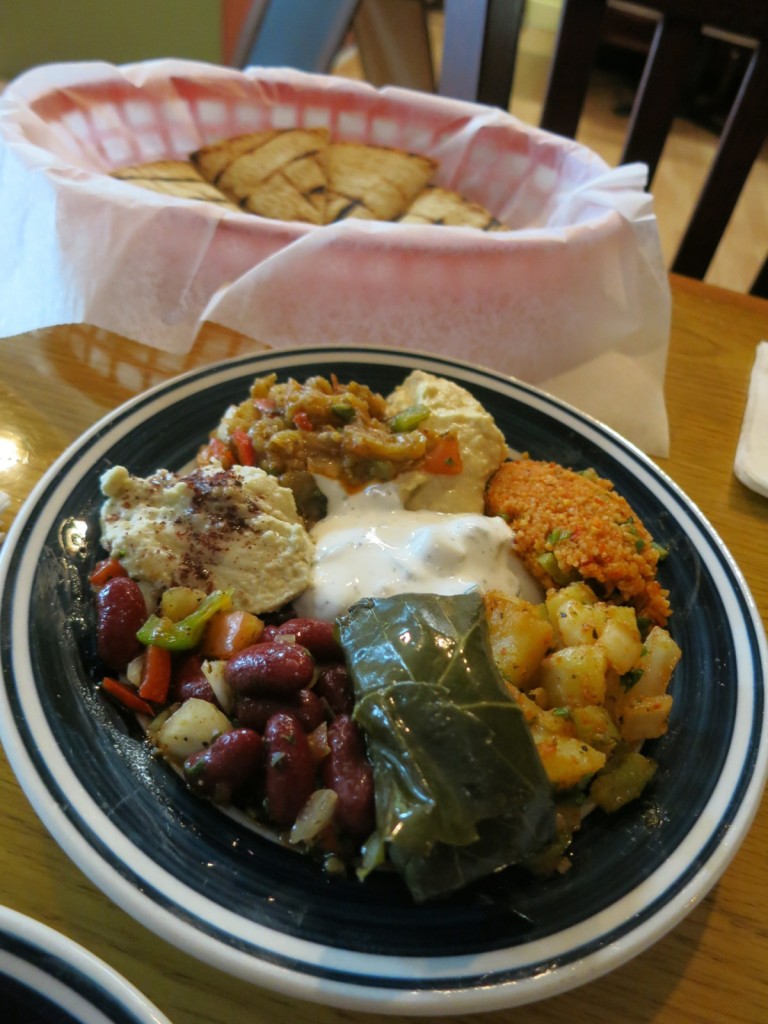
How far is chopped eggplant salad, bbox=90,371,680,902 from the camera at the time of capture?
43.4 inches

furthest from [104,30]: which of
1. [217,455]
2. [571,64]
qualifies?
[217,455]

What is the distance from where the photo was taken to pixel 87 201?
6.51 ft

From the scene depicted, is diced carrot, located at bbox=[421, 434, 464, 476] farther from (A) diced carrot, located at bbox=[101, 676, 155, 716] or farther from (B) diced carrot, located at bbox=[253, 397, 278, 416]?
(A) diced carrot, located at bbox=[101, 676, 155, 716]

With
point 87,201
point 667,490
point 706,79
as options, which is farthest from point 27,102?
point 706,79

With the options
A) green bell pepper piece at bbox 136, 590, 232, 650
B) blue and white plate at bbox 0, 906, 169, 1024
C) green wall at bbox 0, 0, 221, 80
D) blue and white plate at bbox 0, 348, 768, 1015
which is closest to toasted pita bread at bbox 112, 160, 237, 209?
blue and white plate at bbox 0, 348, 768, 1015

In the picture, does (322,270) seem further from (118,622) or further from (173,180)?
(118,622)

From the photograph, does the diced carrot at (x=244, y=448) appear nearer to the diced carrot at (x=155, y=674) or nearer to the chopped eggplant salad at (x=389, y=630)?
the chopped eggplant salad at (x=389, y=630)

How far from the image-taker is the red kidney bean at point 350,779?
3.65 ft

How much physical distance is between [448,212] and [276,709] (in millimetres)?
2021

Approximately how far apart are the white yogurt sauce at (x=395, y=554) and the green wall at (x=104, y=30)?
18.3 ft

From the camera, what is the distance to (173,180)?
254cm

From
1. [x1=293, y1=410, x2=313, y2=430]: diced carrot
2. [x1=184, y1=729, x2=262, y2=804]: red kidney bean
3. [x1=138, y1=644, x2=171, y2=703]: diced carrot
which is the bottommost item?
[x1=138, y1=644, x2=171, y2=703]: diced carrot

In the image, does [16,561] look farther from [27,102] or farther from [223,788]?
[27,102]

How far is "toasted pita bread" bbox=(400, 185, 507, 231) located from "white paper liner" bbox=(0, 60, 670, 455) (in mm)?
261
